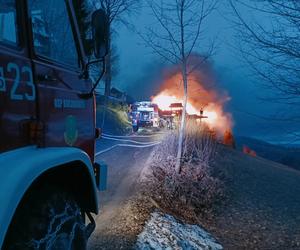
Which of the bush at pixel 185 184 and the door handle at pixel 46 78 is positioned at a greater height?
the door handle at pixel 46 78

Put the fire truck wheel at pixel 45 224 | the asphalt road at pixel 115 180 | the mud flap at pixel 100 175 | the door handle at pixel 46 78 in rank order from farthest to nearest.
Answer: the asphalt road at pixel 115 180 < the mud flap at pixel 100 175 < the door handle at pixel 46 78 < the fire truck wheel at pixel 45 224

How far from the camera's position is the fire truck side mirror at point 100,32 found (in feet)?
11.7

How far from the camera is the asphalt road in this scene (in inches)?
279

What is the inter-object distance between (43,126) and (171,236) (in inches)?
210

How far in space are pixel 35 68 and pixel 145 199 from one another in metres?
7.41

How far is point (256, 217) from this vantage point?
37.2ft

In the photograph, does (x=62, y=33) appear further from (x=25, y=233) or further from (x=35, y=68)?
(x=25, y=233)

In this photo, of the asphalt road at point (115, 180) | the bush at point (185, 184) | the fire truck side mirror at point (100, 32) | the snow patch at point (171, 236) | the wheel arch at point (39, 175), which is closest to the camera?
the wheel arch at point (39, 175)

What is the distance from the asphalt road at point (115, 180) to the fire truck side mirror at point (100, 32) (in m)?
1.64

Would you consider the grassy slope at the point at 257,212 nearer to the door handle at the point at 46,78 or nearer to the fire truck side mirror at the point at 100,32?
the fire truck side mirror at the point at 100,32

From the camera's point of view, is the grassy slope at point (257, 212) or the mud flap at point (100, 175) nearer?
the mud flap at point (100, 175)

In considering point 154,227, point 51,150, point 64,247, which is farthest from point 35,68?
point 154,227

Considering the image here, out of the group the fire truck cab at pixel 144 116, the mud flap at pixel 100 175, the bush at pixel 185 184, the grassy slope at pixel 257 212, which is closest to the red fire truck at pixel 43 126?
the mud flap at pixel 100 175

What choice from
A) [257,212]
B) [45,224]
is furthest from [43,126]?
[257,212]
